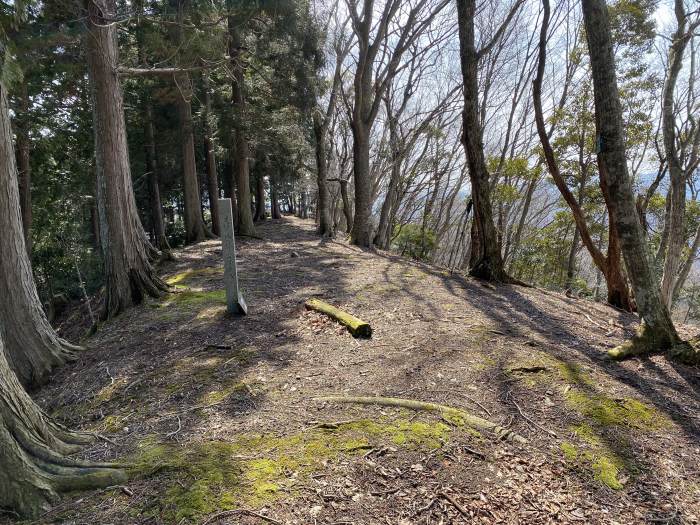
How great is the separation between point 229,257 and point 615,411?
13.3ft

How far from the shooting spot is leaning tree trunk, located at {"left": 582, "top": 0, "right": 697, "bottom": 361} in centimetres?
382

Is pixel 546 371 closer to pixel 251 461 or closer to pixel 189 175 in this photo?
pixel 251 461

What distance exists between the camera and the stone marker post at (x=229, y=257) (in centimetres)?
479

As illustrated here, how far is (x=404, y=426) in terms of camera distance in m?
2.75

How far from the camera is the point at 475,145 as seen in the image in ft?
21.3

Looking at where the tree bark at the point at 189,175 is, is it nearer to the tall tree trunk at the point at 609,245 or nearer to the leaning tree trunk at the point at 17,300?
the leaning tree trunk at the point at 17,300

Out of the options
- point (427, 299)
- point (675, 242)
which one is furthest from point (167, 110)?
point (675, 242)

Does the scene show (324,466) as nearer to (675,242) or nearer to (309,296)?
(309,296)

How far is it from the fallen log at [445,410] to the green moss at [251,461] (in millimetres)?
164

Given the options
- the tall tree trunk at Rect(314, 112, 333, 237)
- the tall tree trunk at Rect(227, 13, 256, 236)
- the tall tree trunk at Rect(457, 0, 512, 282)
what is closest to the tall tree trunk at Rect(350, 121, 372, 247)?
the tall tree trunk at Rect(314, 112, 333, 237)

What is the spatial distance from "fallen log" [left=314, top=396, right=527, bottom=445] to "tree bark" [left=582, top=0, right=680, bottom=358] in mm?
1831

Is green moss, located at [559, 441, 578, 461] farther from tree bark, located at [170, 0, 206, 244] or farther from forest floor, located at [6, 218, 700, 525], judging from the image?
tree bark, located at [170, 0, 206, 244]

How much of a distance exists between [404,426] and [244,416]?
3.70 feet

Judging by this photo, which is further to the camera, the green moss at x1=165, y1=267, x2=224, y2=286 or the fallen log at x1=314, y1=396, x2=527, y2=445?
the green moss at x1=165, y1=267, x2=224, y2=286
